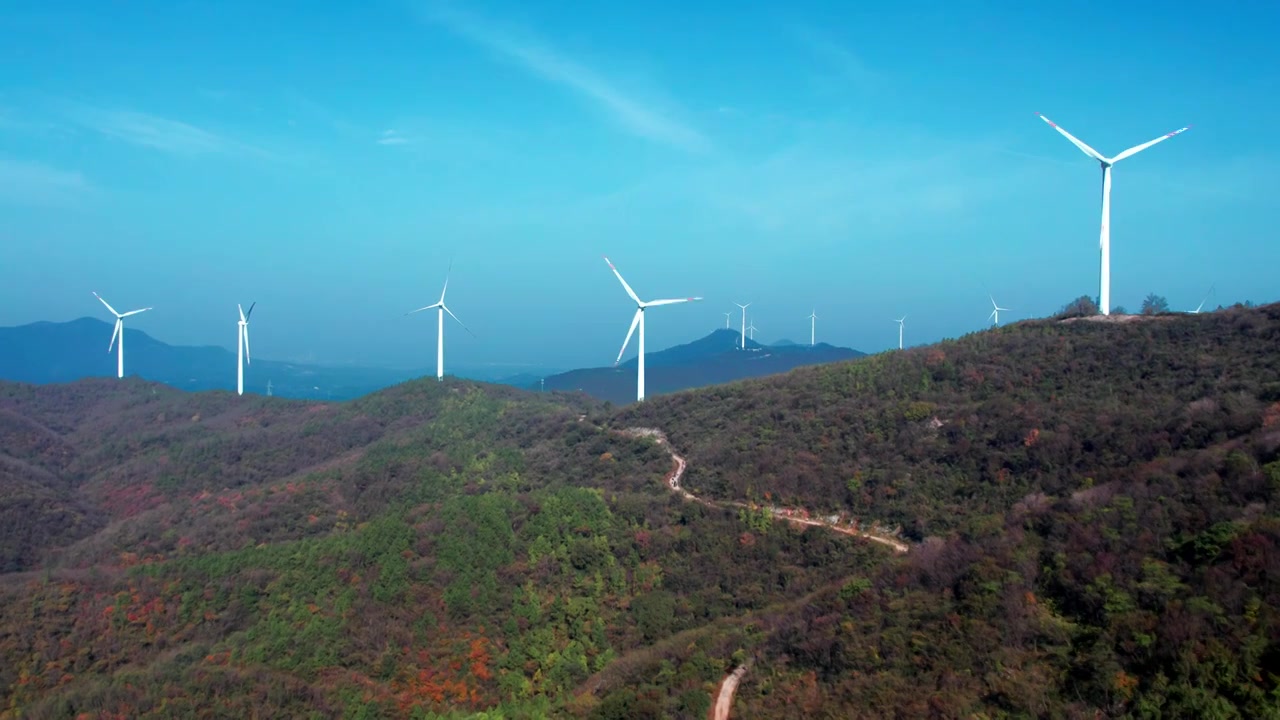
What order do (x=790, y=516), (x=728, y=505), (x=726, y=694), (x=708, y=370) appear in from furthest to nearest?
(x=708, y=370) < (x=728, y=505) < (x=790, y=516) < (x=726, y=694)

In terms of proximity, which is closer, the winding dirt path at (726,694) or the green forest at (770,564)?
the green forest at (770,564)

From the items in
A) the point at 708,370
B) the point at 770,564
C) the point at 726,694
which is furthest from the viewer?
the point at 708,370

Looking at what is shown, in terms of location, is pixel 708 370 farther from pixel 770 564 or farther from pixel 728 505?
pixel 770 564

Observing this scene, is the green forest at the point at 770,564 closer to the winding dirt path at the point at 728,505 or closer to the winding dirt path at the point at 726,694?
the winding dirt path at the point at 726,694

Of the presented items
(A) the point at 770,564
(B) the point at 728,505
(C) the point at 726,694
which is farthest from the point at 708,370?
(C) the point at 726,694

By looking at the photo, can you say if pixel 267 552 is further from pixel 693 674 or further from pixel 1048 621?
pixel 1048 621

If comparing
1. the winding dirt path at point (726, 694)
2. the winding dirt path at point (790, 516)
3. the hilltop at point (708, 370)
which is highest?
the hilltop at point (708, 370)

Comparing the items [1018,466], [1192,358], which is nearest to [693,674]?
[1018,466]

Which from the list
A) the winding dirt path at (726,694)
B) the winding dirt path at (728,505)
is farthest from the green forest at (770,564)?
the winding dirt path at (728,505)
